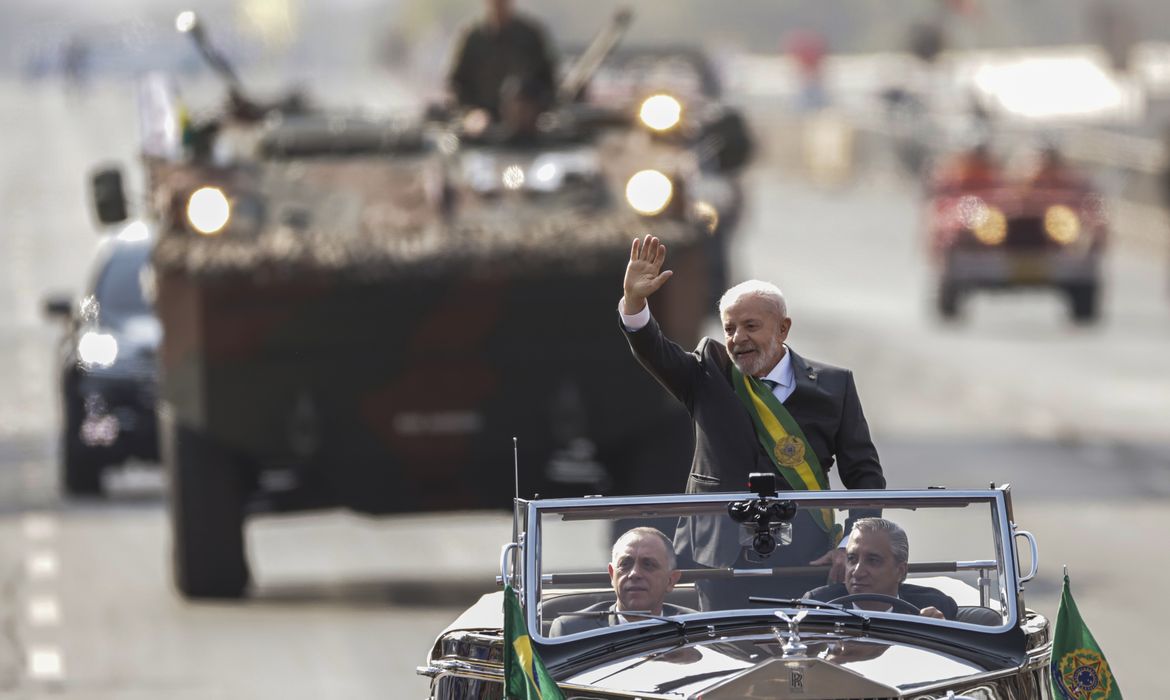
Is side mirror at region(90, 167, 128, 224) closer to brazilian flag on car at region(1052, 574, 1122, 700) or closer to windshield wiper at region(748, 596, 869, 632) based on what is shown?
windshield wiper at region(748, 596, 869, 632)

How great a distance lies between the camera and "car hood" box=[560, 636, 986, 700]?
6656 millimetres

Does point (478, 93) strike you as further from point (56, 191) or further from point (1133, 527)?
point (56, 191)

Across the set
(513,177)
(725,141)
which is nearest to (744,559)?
(513,177)

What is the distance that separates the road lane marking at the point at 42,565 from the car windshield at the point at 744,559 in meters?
9.52

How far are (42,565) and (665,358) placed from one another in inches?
387

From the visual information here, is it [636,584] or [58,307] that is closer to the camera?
[636,584]

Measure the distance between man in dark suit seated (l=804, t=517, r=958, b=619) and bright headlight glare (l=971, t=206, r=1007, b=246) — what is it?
24570 mm

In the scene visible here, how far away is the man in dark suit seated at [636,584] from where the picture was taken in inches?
286

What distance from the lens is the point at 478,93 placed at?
16578 mm

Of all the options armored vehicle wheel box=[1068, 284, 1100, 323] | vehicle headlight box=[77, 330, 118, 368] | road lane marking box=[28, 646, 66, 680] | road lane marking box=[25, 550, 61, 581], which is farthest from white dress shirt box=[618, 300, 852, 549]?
armored vehicle wheel box=[1068, 284, 1100, 323]

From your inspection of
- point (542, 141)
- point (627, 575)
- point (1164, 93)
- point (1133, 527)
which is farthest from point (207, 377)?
point (1164, 93)

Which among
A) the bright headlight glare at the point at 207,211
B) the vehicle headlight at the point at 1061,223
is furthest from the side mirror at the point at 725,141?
the vehicle headlight at the point at 1061,223

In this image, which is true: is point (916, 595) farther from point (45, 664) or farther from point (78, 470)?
point (78, 470)

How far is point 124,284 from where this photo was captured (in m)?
21.0
